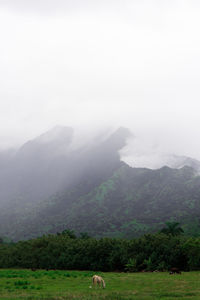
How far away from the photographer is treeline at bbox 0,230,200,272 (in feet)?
148

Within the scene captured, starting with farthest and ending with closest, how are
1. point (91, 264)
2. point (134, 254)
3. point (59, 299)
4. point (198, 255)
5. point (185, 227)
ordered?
point (185, 227) < point (91, 264) < point (134, 254) < point (198, 255) < point (59, 299)

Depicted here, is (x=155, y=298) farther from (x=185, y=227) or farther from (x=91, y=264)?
(x=185, y=227)

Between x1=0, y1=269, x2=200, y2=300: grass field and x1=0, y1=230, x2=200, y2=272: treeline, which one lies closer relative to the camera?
x1=0, y1=269, x2=200, y2=300: grass field

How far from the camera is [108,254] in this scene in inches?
2095

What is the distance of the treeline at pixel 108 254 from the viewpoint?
45.2 meters

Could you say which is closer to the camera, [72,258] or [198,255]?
[198,255]

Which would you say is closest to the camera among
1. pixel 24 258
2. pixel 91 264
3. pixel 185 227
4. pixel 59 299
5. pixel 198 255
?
pixel 59 299

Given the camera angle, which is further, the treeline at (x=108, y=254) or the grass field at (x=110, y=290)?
the treeline at (x=108, y=254)

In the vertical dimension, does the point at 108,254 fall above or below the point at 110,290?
above

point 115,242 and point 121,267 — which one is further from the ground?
point 115,242

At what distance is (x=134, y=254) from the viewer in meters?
49.1

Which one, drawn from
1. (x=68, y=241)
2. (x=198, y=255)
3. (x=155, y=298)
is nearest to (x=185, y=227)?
(x=68, y=241)

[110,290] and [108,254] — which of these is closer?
[110,290]

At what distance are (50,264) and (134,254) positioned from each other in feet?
55.9
